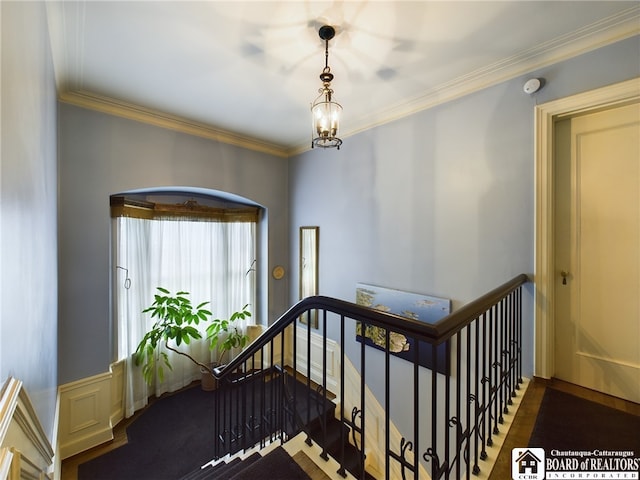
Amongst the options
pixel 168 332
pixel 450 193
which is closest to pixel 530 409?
pixel 450 193

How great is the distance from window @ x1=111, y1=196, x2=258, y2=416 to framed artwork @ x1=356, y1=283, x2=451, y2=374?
78.7 inches

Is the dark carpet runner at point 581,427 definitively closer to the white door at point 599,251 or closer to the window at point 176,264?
the white door at point 599,251

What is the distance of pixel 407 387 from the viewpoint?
2.79 metres

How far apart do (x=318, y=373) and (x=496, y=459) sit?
2772 mm

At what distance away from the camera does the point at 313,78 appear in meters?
2.37

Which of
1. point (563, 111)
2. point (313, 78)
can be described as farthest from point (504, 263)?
point (313, 78)

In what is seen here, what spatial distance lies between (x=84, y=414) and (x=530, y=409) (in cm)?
380

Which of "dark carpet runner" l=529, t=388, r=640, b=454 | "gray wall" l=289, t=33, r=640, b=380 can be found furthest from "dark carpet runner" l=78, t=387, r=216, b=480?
"dark carpet runner" l=529, t=388, r=640, b=454

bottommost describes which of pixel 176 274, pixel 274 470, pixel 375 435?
pixel 375 435

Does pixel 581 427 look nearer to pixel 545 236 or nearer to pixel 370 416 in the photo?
pixel 545 236

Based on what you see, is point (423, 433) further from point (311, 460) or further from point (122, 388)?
point (122, 388)

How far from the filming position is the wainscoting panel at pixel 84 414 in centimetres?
254

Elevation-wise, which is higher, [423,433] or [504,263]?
[504,263]

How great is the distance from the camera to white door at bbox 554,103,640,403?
5.77ft
